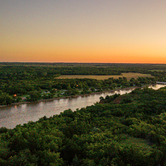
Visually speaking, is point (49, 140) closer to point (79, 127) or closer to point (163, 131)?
point (79, 127)

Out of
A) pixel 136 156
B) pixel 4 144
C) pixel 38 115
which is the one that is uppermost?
pixel 136 156

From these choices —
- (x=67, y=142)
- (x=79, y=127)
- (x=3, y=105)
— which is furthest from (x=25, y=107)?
(x=67, y=142)

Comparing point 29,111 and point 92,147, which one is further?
point 29,111

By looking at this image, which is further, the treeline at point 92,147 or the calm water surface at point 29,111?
the calm water surface at point 29,111

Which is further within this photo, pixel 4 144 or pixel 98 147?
pixel 4 144

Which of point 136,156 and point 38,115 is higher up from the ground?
point 136,156

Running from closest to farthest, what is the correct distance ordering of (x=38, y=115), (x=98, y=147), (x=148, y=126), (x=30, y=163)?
(x=30, y=163), (x=98, y=147), (x=148, y=126), (x=38, y=115)

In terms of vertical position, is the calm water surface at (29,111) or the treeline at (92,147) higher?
the treeline at (92,147)

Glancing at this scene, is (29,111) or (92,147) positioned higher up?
(92,147)

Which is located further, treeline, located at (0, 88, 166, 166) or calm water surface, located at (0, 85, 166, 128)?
calm water surface, located at (0, 85, 166, 128)

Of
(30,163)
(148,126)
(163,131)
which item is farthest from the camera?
(148,126)

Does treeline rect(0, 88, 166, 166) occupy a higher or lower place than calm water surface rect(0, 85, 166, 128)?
higher
